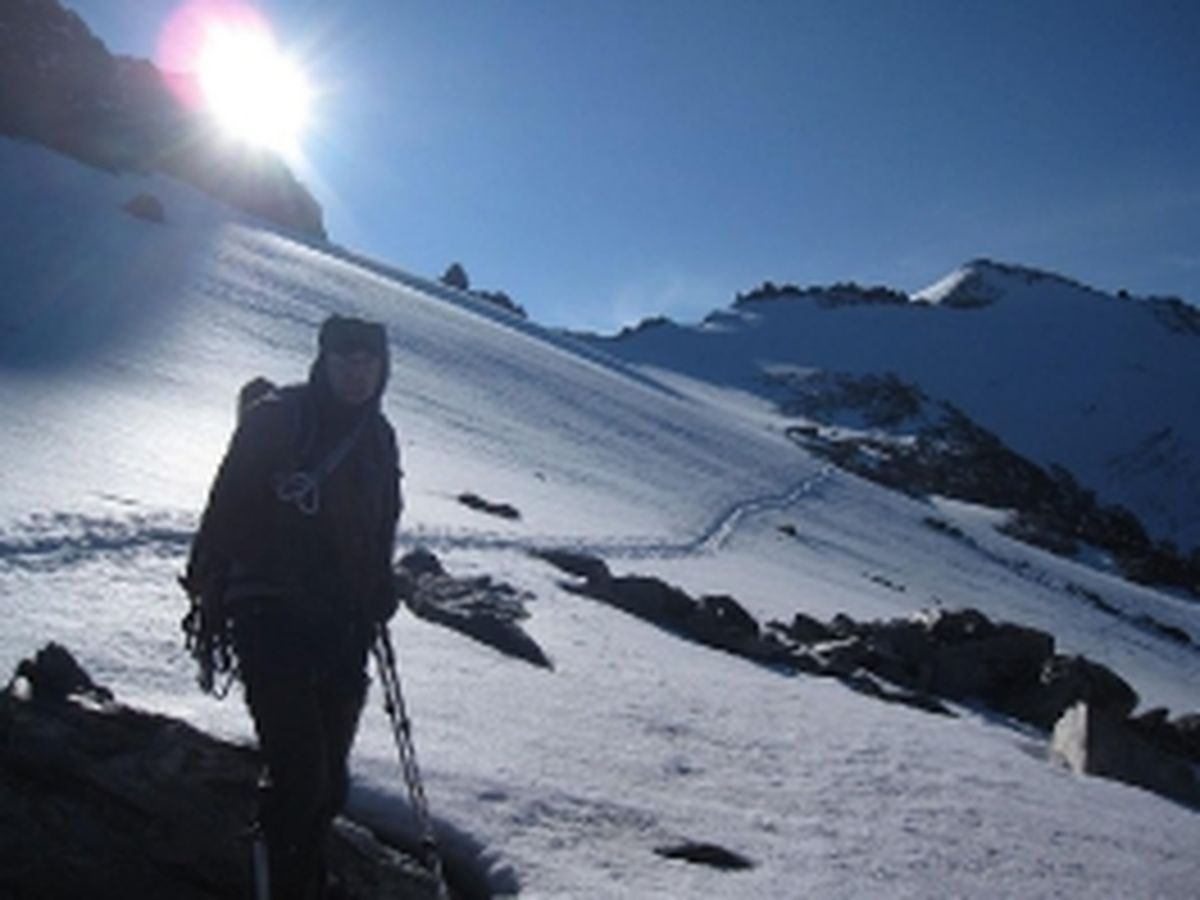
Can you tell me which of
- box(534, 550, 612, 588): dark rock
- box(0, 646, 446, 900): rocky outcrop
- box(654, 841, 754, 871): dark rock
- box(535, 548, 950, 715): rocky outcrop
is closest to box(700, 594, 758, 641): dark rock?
box(535, 548, 950, 715): rocky outcrop

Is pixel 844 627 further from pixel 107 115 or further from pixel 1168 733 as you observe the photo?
pixel 107 115

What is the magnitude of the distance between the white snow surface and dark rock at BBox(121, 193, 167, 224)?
1.45 metres

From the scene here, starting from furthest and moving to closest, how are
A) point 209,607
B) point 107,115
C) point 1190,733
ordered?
point 107,115 → point 1190,733 → point 209,607

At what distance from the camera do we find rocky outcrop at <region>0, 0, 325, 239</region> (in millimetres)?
50781

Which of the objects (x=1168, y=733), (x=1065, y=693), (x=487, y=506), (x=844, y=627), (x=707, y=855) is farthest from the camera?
(x=487, y=506)

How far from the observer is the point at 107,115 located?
54.9 metres

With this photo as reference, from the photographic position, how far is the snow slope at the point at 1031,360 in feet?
363

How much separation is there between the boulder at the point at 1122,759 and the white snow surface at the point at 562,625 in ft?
2.09

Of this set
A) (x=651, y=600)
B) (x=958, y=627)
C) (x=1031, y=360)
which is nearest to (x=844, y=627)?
(x=958, y=627)

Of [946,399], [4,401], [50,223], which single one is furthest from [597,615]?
[946,399]

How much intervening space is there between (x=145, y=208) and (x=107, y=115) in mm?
15463

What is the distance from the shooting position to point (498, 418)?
34.5 meters

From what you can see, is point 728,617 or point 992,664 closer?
point 728,617

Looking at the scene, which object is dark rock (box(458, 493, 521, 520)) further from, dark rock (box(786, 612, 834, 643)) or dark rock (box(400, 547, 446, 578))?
dark rock (box(400, 547, 446, 578))
